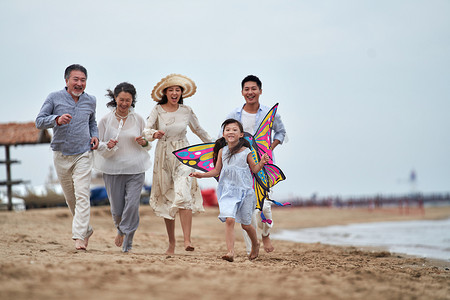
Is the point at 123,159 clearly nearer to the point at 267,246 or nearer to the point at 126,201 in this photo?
the point at 126,201

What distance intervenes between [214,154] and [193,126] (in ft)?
3.17

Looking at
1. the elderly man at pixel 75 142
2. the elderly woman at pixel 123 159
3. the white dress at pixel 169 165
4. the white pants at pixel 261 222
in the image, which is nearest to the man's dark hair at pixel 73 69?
the elderly man at pixel 75 142

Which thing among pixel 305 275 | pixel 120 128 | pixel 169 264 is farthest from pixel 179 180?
pixel 305 275

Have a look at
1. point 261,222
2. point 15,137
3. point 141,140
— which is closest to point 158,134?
point 141,140

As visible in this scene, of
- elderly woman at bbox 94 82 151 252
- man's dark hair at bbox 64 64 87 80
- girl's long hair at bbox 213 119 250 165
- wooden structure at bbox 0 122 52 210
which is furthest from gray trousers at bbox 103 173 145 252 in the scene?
wooden structure at bbox 0 122 52 210

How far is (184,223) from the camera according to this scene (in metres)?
6.76

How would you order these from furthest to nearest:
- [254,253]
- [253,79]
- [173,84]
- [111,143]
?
[173,84], [253,79], [111,143], [254,253]

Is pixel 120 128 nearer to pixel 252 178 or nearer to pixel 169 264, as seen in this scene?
pixel 252 178

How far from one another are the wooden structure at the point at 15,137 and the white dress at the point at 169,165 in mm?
10178

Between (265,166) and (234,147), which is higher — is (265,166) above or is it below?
below

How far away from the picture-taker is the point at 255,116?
695 centimetres

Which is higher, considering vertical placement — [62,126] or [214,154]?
[62,126]

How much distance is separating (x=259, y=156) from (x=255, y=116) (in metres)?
0.76

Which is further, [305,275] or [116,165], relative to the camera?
[116,165]
